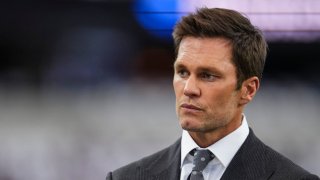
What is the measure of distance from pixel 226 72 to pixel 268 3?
1605 mm

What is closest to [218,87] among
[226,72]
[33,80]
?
[226,72]

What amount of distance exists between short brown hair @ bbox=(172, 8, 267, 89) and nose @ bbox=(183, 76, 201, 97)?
0.31 feet

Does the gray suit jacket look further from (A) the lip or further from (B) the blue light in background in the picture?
(B) the blue light in background

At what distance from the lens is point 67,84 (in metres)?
3.08

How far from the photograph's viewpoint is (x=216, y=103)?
1397 millimetres

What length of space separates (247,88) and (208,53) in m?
0.13

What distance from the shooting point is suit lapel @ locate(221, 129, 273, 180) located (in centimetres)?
139

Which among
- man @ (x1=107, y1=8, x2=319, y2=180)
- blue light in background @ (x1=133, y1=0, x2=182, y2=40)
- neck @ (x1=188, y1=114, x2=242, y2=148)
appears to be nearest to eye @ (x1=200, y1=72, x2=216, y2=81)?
man @ (x1=107, y1=8, x2=319, y2=180)

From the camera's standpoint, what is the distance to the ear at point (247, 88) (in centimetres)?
145

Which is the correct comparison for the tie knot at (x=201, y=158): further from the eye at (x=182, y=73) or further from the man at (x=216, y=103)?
the eye at (x=182, y=73)

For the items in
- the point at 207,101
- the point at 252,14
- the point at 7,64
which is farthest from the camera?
the point at 7,64

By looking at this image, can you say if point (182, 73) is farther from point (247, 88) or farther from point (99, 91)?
point (99, 91)

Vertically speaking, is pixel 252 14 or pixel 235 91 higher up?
pixel 235 91

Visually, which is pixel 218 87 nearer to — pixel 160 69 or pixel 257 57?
pixel 257 57
